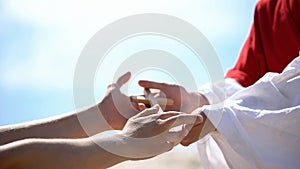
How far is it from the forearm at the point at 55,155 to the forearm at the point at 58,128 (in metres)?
0.32

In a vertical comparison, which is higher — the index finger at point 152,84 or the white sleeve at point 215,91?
the index finger at point 152,84

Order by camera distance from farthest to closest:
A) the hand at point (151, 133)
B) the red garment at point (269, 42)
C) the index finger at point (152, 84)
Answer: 1. the red garment at point (269, 42)
2. the index finger at point (152, 84)
3. the hand at point (151, 133)

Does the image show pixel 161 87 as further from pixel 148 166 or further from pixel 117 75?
pixel 148 166

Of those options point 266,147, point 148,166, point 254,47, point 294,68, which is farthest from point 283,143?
point 148,166

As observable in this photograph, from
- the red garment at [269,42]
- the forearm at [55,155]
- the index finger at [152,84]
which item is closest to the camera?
the forearm at [55,155]

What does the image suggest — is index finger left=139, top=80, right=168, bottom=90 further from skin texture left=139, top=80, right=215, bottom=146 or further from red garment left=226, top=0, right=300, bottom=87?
red garment left=226, top=0, right=300, bottom=87

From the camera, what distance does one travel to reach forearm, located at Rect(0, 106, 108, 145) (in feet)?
5.30

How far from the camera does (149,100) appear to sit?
1.67m

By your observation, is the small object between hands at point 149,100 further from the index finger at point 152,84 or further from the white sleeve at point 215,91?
the white sleeve at point 215,91

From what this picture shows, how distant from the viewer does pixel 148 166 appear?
6152 mm

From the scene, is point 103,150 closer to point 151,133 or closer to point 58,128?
point 151,133

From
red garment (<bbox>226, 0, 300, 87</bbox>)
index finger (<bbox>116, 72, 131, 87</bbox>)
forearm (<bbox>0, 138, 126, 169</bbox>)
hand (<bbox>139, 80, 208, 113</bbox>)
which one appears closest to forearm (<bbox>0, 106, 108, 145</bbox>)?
index finger (<bbox>116, 72, 131, 87</bbox>)

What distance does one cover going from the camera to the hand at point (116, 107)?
175cm

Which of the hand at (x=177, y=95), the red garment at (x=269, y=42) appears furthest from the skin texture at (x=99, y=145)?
the red garment at (x=269, y=42)
